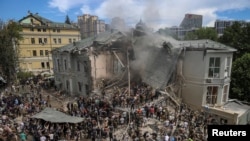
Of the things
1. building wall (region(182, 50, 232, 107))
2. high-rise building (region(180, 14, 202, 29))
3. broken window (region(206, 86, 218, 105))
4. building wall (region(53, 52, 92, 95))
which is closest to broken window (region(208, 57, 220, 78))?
building wall (region(182, 50, 232, 107))

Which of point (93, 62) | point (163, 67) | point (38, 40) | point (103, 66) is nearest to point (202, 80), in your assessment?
point (163, 67)

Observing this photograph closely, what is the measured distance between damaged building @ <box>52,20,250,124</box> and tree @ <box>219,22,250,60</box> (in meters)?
15.8

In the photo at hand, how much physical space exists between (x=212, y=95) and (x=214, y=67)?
3.32 metres

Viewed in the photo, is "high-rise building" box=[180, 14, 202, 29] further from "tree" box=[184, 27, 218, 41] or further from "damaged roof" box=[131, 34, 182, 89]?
"damaged roof" box=[131, 34, 182, 89]

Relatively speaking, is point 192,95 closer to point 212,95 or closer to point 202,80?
point 212,95

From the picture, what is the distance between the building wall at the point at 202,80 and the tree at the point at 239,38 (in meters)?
17.1

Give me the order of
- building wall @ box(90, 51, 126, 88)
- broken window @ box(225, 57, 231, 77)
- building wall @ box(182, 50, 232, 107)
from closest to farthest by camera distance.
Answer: building wall @ box(182, 50, 232, 107) < broken window @ box(225, 57, 231, 77) < building wall @ box(90, 51, 126, 88)

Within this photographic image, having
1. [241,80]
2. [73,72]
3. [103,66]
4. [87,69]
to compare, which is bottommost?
[241,80]

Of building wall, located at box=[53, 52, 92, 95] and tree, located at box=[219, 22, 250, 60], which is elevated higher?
tree, located at box=[219, 22, 250, 60]

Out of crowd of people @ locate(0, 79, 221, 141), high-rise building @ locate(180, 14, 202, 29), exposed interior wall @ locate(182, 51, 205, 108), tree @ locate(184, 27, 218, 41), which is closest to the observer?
crowd of people @ locate(0, 79, 221, 141)

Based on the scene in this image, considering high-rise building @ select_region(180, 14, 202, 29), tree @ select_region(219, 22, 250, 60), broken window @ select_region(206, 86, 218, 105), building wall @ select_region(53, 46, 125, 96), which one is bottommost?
broken window @ select_region(206, 86, 218, 105)

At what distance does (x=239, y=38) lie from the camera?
134ft

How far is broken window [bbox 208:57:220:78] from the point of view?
79.0ft

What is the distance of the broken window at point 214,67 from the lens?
24.1m
